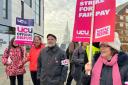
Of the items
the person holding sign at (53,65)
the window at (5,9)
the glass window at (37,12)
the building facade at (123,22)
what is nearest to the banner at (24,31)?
the person holding sign at (53,65)

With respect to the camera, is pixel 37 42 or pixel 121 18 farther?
pixel 121 18

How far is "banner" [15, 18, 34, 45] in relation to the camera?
51.5ft

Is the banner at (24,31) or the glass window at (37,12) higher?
the glass window at (37,12)

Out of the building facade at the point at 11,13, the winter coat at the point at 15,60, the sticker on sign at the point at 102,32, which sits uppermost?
the building facade at the point at 11,13

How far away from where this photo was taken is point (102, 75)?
16.5ft

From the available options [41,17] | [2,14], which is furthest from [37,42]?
[41,17]

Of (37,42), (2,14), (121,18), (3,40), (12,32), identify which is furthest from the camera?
(121,18)

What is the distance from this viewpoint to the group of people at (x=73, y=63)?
196 inches

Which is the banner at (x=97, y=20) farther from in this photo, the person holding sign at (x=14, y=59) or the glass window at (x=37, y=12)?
the glass window at (x=37, y=12)

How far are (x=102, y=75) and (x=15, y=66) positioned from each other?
18.1 feet

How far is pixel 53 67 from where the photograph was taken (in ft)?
25.8

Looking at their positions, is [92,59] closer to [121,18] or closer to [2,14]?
[2,14]

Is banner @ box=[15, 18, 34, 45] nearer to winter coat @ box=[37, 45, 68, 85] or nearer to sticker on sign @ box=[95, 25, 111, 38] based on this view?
winter coat @ box=[37, 45, 68, 85]

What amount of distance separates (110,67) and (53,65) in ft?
9.65
